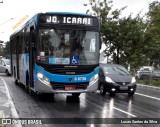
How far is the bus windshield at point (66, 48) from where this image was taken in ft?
44.7

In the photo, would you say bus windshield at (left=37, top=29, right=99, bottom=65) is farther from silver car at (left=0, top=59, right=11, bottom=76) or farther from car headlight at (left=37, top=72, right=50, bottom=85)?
silver car at (left=0, top=59, right=11, bottom=76)

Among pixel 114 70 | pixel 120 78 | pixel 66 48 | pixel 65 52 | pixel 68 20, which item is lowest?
pixel 120 78

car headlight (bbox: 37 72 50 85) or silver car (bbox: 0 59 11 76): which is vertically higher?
car headlight (bbox: 37 72 50 85)

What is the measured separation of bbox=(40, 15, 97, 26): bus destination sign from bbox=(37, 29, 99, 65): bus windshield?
35 centimetres

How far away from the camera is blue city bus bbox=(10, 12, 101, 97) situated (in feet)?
44.5

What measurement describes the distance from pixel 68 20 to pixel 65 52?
4.33 feet

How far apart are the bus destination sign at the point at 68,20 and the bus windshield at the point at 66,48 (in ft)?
1.14

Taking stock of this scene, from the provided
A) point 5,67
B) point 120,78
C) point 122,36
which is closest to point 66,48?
point 120,78

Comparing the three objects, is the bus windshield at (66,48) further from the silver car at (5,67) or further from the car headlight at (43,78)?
the silver car at (5,67)

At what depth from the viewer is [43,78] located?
44.4ft

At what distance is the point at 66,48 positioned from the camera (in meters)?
13.7

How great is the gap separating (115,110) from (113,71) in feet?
20.6

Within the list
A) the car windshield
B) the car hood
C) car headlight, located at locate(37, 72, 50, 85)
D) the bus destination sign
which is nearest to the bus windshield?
the bus destination sign

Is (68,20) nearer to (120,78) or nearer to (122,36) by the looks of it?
(120,78)
